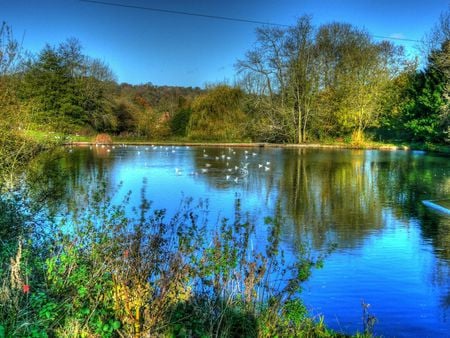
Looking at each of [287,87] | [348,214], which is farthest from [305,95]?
[348,214]

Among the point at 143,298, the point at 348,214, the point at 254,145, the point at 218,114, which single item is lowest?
the point at 348,214

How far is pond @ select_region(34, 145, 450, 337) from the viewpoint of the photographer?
19.9 ft

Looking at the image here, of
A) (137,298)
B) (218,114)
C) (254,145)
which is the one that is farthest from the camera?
(218,114)

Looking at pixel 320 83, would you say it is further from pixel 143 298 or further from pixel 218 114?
pixel 143 298

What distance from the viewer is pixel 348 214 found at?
11.7 metres

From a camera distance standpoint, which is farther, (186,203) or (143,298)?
(186,203)

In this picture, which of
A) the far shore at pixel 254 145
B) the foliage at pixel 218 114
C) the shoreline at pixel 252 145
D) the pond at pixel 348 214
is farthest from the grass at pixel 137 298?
the foliage at pixel 218 114

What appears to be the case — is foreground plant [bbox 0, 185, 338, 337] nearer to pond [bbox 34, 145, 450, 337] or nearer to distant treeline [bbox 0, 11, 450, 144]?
pond [bbox 34, 145, 450, 337]

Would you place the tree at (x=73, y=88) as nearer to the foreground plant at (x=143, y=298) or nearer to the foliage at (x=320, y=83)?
the foliage at (x=320, y=83)

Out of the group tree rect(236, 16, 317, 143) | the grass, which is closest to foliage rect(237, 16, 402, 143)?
tree rect(236, 16, 317, 143)

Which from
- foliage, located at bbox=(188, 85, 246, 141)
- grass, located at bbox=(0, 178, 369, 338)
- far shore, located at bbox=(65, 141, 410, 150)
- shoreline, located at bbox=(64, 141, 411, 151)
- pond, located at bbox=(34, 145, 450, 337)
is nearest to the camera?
grass, located at bbox=(0, 178, 369, 338)

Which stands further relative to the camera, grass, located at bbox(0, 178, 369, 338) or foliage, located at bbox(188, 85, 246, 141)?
foliage, located at bbox(188, 85, 246, 141)

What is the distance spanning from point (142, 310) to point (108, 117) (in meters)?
41.3

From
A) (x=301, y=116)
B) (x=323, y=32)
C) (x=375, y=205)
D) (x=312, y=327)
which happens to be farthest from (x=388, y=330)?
(x=323, y=32)
